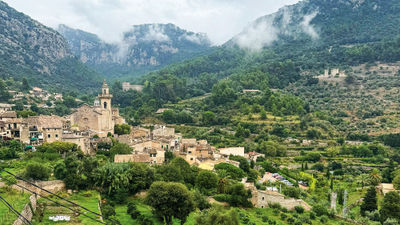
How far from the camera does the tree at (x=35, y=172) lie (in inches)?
858

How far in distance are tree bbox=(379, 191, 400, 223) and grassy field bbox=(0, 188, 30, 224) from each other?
84.4 feet

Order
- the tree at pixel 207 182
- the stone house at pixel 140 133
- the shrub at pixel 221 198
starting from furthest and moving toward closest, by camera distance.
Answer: the stone house at pixel 140 133, the tree at pixel 207 182, the shrub at pixel 221 198

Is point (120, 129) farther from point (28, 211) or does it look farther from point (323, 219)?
point (28, 211)

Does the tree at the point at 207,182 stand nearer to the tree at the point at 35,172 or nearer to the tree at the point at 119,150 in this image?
the tree at the point at 119,150

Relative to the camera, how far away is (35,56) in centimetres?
9356

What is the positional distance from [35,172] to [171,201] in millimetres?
8463

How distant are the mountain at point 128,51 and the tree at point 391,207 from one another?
14405cm

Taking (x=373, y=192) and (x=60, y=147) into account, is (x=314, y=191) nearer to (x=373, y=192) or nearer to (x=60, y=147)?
(x=373, y=192)

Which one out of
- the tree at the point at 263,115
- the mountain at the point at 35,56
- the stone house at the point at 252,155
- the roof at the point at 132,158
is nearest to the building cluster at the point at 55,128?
the roof at the point at 132,158

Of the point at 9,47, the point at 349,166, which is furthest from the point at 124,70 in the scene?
the point at 349,166

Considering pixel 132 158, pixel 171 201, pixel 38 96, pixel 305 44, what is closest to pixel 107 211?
pixel 171 201

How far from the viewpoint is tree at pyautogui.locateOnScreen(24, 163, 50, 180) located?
21.8 meters

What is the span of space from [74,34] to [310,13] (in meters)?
121

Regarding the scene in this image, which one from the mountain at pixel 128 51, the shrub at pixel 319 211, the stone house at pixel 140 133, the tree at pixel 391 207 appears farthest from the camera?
the mountain at pixel 128 51
